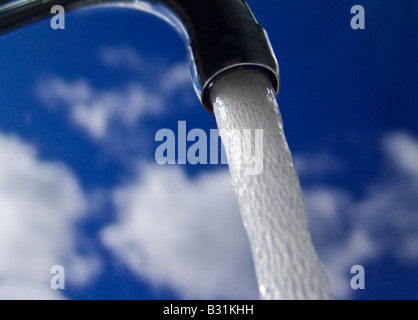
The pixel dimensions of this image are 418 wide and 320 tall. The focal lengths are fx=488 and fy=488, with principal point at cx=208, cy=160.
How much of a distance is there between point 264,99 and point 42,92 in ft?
4.88

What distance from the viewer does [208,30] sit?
272 mm

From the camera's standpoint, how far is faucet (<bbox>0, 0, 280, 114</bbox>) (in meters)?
0.26

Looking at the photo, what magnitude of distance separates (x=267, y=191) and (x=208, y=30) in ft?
0.33

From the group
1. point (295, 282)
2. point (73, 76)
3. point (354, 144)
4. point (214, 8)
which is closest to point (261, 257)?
point (295, 282)

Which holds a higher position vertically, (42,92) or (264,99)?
(42,92)

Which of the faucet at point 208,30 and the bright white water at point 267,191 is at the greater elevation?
the faucet at point 208,30

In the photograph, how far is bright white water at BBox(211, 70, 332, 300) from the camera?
0.20 m

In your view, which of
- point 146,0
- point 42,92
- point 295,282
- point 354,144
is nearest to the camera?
point 295,282

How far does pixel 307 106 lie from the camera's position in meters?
1.54

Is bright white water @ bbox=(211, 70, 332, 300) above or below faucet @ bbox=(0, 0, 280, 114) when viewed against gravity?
below

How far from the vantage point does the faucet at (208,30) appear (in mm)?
260

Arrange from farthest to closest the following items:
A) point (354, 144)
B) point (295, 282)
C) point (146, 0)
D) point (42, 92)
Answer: point (42, 92) < point (354, 144) < point (146, 0) < point (295, 282)

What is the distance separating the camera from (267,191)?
0.23 meters
